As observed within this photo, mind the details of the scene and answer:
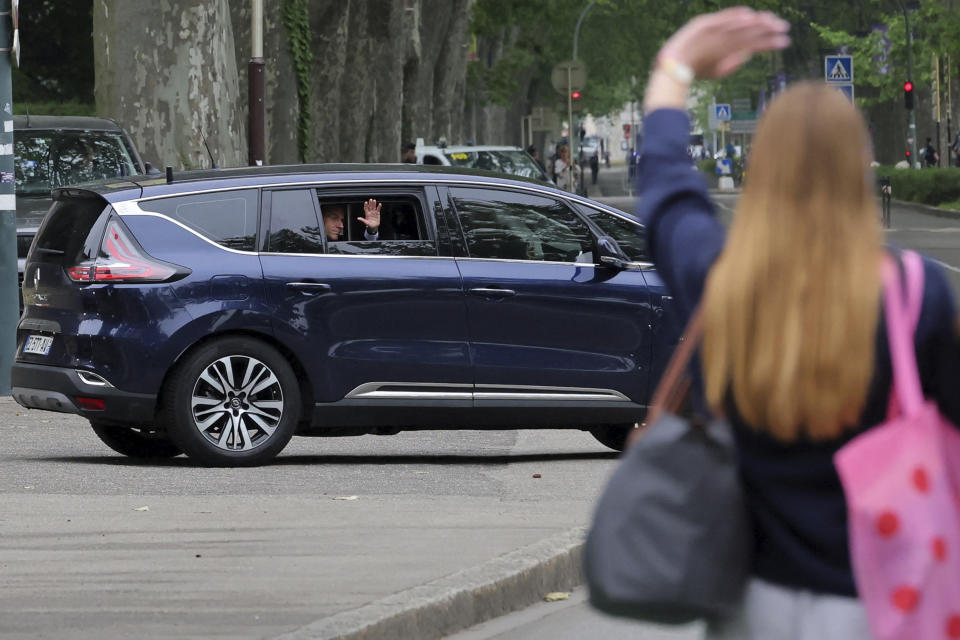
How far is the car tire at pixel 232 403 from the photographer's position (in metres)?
10.5

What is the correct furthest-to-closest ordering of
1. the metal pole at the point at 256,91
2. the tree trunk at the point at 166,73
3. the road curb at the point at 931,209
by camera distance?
the road curb at the point at 931,209, the metal pole at the point at 256,91, the tree trunk at the point at 166,73

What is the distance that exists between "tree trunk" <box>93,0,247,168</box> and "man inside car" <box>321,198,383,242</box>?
8642 millimetres

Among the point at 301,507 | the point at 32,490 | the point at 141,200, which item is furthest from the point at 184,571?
the point at 141,200

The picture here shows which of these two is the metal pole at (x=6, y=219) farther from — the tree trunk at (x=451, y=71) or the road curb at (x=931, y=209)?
the road curb at (x=931, y=209)

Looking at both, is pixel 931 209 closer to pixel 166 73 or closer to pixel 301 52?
pixel 301 52

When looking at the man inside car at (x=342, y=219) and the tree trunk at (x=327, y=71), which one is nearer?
the man inside car at (x=342, y=219)

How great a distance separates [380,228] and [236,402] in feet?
4.09

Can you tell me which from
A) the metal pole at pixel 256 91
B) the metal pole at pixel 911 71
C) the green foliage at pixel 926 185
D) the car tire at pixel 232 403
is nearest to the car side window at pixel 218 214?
the car tire at pixel 232 403

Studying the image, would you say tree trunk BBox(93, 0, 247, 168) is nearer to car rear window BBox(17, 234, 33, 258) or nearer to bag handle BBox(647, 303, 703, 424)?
car rear window BBox(17, 234, 33, 258)

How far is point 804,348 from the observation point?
2910 mm

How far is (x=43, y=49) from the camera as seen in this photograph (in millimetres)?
42469

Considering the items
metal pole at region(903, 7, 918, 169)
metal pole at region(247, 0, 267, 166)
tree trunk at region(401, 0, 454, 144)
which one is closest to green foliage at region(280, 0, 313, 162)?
metal pole at region(247, 0, 267, 166)

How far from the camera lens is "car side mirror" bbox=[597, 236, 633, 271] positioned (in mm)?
10867

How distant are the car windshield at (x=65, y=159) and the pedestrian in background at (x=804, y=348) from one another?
15868mm
